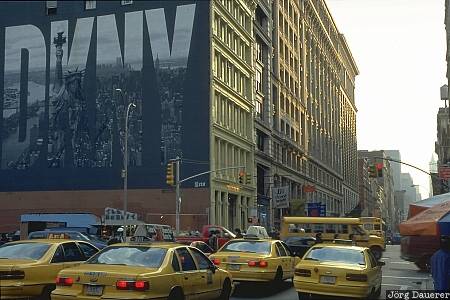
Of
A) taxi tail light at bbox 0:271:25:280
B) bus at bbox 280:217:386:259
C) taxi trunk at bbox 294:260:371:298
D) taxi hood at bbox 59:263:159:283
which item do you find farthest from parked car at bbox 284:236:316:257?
taxi hood at bbox 59:263:159:283

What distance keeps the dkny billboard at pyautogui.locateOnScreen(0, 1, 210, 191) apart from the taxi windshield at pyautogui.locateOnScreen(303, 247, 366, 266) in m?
42.0

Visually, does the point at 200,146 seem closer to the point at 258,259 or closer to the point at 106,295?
the point at 258,259

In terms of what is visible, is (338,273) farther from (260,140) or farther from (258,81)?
(258,81)

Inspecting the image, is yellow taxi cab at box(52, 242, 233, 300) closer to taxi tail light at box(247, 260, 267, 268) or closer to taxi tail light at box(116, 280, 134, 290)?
taxi tail light at box(116, 280, 134, 290)

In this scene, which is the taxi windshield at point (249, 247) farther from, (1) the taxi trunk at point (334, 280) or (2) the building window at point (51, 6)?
(2) the building window at point (51, 6)

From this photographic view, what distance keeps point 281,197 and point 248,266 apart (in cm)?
5235

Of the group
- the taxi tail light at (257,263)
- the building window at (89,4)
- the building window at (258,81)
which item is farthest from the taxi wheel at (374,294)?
the building window at (258,81)

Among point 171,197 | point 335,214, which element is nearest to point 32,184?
point 171,197

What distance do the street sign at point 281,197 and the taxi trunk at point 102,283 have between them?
57550mm

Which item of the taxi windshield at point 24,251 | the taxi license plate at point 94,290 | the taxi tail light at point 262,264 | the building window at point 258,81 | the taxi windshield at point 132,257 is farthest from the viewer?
the building window at point 258,81

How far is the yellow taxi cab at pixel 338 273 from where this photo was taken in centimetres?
1409

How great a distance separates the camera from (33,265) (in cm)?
1257

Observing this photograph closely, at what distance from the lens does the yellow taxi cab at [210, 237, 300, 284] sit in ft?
54.2

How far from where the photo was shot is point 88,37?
62562mm
